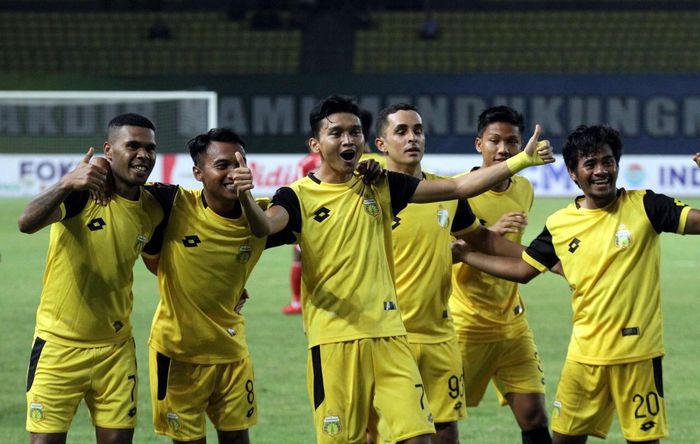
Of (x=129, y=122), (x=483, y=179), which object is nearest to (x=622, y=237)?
(x=483, y=179)

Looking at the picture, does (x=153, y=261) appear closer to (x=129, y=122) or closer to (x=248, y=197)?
(x=129, y=122)

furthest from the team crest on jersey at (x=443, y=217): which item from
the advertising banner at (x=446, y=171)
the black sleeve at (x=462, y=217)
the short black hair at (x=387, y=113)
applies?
the advertising banner at (x=446, y=171)

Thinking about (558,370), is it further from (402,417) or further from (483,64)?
(483,64)

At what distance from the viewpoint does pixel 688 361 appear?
1105 centimetres

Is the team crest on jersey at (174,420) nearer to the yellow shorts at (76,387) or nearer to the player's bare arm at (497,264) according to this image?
the yellow shorts at (76,387)

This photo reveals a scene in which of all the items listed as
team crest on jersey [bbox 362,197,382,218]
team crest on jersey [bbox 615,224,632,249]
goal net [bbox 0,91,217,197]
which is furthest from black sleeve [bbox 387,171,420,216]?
goal net [bbox 0,91,217,197]

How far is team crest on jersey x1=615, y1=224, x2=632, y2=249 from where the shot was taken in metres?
6.18

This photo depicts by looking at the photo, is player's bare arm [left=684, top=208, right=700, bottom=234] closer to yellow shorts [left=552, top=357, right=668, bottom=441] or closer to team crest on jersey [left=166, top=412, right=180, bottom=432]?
yellow shorts [left=552, top=357, right=668, bottom=441]

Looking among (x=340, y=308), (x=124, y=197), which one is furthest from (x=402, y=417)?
(x=124, y=197)

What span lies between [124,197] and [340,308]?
1369mm

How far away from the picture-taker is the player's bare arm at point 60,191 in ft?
18.7

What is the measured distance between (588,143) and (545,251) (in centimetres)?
73

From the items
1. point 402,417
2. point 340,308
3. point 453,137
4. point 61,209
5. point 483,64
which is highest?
point 483,64

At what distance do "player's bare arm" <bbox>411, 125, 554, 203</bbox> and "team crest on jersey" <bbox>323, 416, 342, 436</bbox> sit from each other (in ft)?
4.18
